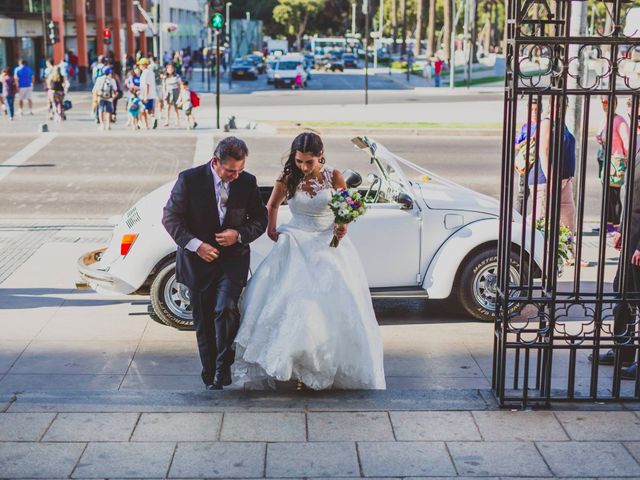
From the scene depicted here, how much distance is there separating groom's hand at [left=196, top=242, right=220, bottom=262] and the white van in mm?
42863

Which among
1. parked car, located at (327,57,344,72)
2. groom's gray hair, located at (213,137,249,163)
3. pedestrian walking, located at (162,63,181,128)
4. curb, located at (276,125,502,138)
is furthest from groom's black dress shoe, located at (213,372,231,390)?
parked car, located at (327,57,344,72)

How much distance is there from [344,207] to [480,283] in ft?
8.30

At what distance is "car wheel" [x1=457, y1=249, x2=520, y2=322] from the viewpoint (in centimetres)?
835

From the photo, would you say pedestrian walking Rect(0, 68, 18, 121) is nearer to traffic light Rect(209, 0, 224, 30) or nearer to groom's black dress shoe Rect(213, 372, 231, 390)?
traffic light Rect(209, 0, 224, 30)

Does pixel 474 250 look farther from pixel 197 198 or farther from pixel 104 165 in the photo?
pixel 104 165

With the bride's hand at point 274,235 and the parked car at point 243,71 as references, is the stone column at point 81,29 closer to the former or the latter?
the parked car at point 243,71

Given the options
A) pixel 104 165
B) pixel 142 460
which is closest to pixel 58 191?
pixel 104 165

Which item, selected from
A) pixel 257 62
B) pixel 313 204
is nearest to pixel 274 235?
pixel 313 204

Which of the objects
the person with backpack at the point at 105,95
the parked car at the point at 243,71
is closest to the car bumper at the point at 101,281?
the person with backpack at the point at 105,95

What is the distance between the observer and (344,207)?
247 inches

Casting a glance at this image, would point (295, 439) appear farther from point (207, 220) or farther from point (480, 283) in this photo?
point (480, 283)

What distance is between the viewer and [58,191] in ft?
52.2

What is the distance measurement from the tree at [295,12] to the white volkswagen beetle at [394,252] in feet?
348

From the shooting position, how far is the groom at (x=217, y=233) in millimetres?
6047
